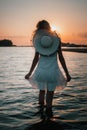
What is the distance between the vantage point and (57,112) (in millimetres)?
8500

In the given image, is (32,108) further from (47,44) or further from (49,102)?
(47,44)

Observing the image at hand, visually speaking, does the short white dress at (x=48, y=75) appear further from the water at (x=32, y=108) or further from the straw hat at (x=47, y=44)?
the water at (x=32, y=108)

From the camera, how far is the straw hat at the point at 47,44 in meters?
7.78

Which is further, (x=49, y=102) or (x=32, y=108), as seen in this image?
(x=32, y=108)

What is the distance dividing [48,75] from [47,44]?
81cm

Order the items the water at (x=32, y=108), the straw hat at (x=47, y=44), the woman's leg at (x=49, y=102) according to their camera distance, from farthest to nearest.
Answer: the woman's leg at (x=49, y=102) < the straw hat at (x=47, y=44) < the water at (x=32, y=108)

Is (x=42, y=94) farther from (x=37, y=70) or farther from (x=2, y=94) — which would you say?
(x=2, y=94)

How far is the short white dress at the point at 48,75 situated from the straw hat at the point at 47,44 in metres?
A: 0.15

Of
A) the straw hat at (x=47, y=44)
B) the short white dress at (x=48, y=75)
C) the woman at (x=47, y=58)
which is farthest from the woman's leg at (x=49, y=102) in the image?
the straw hat at (x=47, y=44)

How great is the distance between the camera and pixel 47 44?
7871 millimetres

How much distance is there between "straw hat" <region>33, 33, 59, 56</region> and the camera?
7777mm

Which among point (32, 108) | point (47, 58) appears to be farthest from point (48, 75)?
point (32, 108)

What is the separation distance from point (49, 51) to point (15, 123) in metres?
2.00

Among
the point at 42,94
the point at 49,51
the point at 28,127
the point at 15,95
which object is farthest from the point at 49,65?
the point at 15,95
